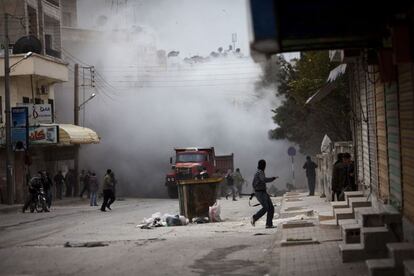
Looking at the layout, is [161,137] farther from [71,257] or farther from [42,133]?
[71,257]

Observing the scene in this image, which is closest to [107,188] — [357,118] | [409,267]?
[357,118]

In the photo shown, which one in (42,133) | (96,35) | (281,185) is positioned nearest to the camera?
(42,133)

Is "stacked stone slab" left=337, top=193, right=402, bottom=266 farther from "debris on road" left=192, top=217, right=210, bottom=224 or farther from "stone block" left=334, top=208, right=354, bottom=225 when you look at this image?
"debris on road" left=192, top=217, right=210, bottom=224

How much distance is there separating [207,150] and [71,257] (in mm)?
28624

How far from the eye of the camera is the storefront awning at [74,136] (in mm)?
37344

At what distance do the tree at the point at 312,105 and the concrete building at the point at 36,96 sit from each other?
1109 centimetres

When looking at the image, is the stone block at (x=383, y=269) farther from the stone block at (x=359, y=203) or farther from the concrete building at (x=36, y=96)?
the concrete building at (x=36, y=96)

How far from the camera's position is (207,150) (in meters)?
41.2

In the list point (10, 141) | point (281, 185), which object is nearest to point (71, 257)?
point (10, 141)

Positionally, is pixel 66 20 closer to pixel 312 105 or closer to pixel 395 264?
pixel 312 105

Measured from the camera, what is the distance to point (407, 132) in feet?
29.6

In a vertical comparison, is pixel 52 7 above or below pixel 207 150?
above

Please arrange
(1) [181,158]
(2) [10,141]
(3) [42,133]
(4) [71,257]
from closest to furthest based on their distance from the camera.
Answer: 1. (4) [71,257]
2. (2) [10,141]
3. (3) [42,133]
4. (1) [181,158]

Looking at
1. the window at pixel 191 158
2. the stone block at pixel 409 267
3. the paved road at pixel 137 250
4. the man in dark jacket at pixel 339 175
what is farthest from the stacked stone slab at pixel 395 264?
the window at pixel 191 158
